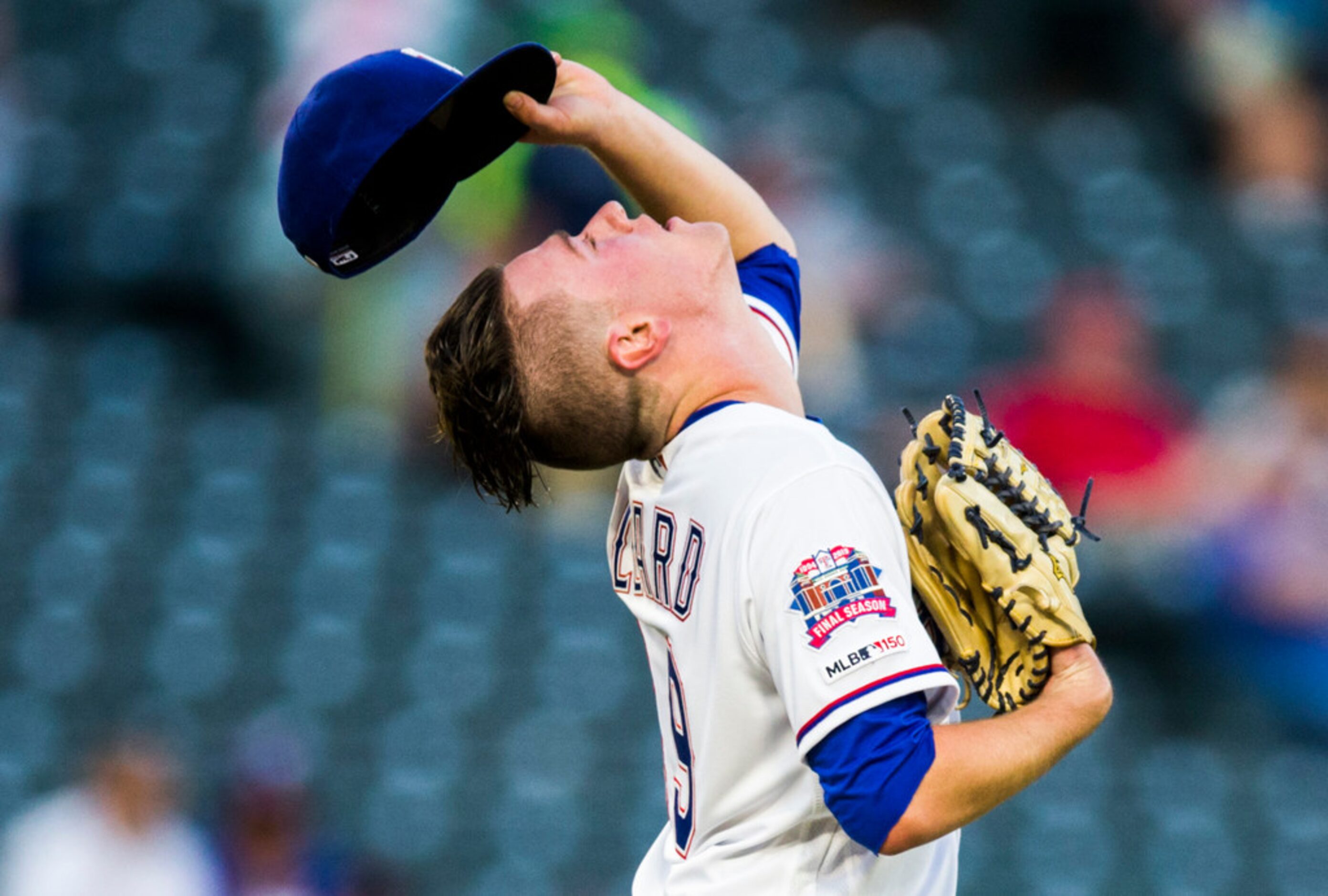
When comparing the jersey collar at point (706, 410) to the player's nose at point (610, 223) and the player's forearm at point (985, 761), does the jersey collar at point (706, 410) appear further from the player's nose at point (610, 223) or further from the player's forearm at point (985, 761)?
the player's forearm at point (985, 761)

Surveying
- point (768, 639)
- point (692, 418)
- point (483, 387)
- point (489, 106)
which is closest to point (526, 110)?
point (489, 106)

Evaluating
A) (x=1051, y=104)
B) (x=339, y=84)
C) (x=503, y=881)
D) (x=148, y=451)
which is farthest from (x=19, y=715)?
(x=1051, y=104)

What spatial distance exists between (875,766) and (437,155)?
110cm

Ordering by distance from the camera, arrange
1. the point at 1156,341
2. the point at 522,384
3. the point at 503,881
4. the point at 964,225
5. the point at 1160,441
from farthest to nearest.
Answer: the point at 964,225 → the point at 1156,341 → the point at 1160,441 → the point at 503,881 → the point at 522,384

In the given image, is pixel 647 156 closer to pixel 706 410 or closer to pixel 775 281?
pixel 775 281

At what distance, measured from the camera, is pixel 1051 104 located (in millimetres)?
7367

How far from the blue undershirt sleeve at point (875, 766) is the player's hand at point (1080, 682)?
22 centimetres

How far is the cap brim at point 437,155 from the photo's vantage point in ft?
7.28

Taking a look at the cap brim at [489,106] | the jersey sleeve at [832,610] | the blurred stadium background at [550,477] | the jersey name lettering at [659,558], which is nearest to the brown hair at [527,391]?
the jersey name lettering at [659,558]

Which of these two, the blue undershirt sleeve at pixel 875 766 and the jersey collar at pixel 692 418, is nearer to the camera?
the blue undershirt sleeve at pixel 875 766

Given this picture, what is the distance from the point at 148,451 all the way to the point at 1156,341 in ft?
12.9

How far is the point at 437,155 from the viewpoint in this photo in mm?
2297

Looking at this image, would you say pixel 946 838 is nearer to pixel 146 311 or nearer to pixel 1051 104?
pixel 146 311

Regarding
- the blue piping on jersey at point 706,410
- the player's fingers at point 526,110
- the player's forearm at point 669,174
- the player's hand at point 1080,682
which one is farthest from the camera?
the player's forearm at point 669,174
